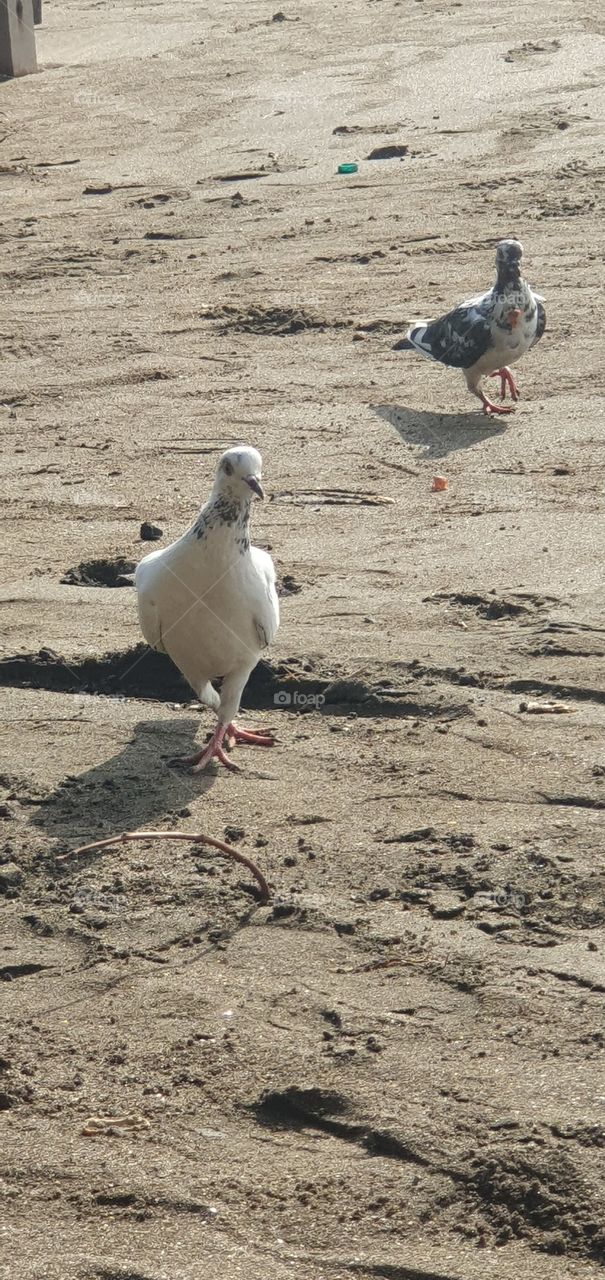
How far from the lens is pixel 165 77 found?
15570 mm

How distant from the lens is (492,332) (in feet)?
26.9

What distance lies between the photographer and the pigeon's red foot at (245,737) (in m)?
5.36

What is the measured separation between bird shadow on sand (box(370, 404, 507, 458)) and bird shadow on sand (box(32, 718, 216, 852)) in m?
2.92

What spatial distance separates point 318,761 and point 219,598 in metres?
0.61

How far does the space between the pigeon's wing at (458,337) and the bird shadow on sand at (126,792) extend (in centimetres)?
353

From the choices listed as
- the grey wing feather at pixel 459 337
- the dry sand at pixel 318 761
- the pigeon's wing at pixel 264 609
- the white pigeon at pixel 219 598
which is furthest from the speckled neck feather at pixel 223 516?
the grey wing feather at pixel 459 337

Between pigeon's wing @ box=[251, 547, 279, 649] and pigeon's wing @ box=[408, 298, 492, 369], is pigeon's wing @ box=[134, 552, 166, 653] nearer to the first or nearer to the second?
pigeon's wing @ box=[251, 547, 279, 649]

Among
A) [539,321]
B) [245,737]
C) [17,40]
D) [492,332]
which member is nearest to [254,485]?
[245,737]

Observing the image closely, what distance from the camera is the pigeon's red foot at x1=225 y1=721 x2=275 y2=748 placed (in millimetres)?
5363

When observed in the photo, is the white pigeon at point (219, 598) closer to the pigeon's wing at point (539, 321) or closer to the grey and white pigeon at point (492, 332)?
the grey and white pigeon at point (492, 332)

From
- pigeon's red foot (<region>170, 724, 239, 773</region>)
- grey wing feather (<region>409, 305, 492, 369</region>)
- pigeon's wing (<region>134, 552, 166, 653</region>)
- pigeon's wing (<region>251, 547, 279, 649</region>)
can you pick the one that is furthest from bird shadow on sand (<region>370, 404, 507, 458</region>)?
pigeon's red foot (<region>170, 724, 239, 773</region>)

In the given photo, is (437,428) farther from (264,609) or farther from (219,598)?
(219,598)

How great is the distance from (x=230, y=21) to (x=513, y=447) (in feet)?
37.6

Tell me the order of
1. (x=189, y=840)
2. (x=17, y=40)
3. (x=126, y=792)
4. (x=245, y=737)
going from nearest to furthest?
1. (x=189, y=840)
2. (x=126, y=792)
3. (x=245, y=737)
4. (x=17, y=40)
